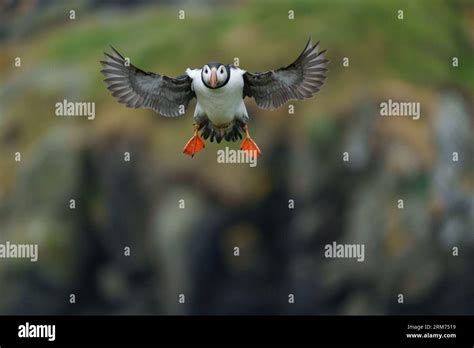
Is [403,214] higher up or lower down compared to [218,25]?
lower down

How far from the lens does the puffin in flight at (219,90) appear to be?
1282cm

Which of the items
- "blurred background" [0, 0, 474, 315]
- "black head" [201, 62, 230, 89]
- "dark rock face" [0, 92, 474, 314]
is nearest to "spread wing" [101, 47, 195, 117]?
"black head" [201, 62, 230, 89]

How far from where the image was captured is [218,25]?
20.1m

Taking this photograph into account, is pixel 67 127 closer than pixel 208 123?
No

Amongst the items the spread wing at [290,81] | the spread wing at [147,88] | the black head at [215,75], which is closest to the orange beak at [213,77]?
the black head at [215,75]

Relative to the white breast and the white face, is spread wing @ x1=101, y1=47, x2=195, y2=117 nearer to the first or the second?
the white breast

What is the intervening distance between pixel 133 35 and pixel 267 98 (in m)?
7.44

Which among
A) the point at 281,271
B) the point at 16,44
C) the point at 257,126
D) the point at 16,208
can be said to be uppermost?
the point at 16,44

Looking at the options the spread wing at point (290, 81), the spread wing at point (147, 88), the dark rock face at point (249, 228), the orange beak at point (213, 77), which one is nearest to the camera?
the orange beak at point (213, 77)

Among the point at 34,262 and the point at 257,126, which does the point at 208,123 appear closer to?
the point at 257,126

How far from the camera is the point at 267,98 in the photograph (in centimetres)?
1324

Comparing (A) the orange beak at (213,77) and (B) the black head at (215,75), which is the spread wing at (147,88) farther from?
(A) the orange beak at (213,77)

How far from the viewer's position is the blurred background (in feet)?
63.9

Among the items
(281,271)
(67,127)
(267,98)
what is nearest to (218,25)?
(67,127)
